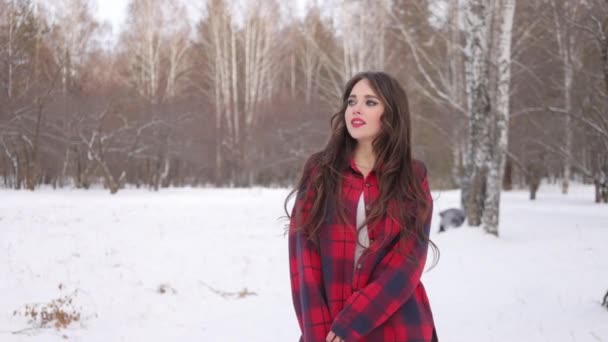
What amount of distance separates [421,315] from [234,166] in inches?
961

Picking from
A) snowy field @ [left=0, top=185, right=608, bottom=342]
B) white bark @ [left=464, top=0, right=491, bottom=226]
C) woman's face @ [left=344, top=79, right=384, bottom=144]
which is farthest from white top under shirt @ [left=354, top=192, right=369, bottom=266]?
white bark @ [left=464, top=0, right=491, bottom=226]

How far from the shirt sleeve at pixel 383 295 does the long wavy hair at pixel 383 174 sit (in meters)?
0.08

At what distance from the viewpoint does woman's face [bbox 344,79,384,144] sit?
6.98 ft

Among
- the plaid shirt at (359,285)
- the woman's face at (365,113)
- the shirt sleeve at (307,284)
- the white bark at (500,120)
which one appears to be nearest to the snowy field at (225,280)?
the white bark at (500,120)

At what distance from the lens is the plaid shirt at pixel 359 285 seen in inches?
75.2

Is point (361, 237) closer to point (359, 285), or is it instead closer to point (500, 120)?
point (359, 285)

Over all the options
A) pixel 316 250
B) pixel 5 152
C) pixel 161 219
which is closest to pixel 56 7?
pixel 5 152

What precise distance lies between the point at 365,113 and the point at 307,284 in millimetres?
Answer: 741

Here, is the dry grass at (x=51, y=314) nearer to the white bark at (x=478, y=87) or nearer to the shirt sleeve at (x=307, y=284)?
the shirt sleeve at (x=307, y=284)

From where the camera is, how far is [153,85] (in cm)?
2358

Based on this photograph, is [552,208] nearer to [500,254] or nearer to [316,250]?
[500,254]

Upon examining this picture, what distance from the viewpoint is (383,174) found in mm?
2104

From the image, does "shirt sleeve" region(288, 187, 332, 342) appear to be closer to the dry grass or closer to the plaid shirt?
the plaid shirt

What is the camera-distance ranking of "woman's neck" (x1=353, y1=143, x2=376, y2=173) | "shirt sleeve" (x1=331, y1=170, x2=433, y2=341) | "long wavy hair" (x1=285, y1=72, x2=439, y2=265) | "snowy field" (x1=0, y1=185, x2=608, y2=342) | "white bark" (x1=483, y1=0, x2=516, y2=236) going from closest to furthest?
"shirt sleeve" (x1=331, y1=170, x2=433, y2=341) → "long wavy hair" (x1=285, y1=72, x2=439, y2=265) → "woman's neck" (x1=353, y1=143, x2=376, y2=173) → "snowy field" (x1=0, y1=185, x2=608, y2=342) → "white bark" (x1=483, y1=0, x2=516, y2=236)
